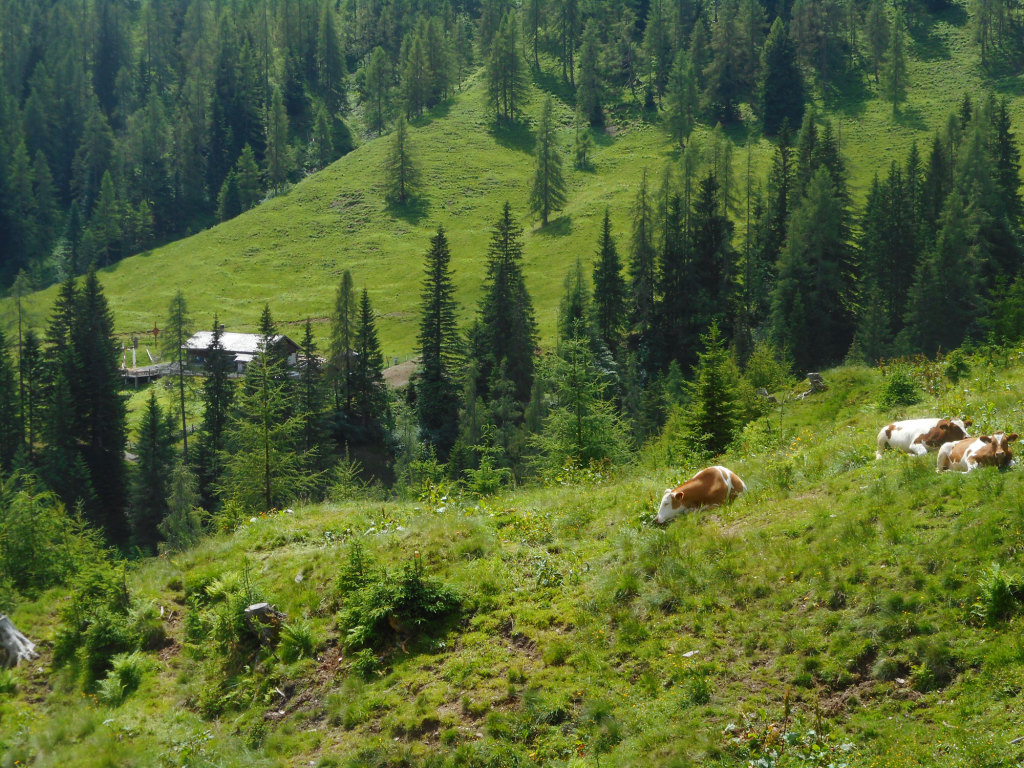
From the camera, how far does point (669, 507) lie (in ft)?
48.4

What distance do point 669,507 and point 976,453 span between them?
184 inches

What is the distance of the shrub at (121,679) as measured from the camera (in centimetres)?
1421

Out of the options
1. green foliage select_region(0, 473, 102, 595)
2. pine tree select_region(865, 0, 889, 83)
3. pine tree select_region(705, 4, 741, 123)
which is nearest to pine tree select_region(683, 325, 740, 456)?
green foliage select_region(0, 473, 102, 595)

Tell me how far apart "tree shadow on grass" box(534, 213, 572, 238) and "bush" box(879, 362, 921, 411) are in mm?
105630

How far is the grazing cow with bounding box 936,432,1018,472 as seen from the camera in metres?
12.8

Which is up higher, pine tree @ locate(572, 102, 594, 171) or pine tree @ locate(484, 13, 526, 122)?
pine tree @ locate(484, 13, 526, 122)

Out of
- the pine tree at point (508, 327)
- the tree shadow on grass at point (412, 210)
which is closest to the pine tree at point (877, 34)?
the tree shadow on grass at point (412, 210)

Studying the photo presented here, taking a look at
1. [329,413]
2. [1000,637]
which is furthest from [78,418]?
[1000,637]

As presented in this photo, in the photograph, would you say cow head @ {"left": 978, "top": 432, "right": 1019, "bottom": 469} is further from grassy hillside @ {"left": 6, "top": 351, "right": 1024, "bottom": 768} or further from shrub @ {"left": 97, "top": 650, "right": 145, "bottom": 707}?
shrub @ {"left": 97, "top": 650, "right": 145, "bottom": 707}

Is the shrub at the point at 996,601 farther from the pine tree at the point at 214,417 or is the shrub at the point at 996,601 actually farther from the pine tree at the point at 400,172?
the pine tree at the point at 400,172

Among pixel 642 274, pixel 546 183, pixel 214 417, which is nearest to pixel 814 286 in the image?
pixel 642 274

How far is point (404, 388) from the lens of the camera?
88.3 m

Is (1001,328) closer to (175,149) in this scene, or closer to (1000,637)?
(1000,637)

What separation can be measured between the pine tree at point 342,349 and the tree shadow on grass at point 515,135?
81401 millimetres
